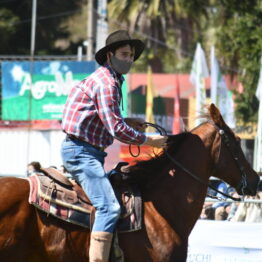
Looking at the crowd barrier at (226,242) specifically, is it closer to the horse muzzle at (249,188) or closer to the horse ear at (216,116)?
the horse muzzle at (249,188)

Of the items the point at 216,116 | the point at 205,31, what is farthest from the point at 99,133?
the point at 205,31

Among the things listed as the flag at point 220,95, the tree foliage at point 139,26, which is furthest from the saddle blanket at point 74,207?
the tree foliage at point 139,26

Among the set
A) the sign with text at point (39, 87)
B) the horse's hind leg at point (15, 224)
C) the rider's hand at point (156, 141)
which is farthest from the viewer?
the sign with text at point (39, 87)

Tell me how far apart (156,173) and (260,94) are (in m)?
4.85

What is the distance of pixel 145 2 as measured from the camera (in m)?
38.1

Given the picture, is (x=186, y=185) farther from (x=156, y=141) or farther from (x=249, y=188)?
(x=249, y=188)

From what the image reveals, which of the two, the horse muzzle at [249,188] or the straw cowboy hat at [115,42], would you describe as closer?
the straw cowboy hat at [115,42]

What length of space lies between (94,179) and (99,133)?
0.38m

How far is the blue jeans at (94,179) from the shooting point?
560cm

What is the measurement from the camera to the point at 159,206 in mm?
5902

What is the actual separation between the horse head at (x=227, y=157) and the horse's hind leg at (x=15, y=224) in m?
1.70

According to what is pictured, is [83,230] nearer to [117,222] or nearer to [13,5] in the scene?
[117,222]

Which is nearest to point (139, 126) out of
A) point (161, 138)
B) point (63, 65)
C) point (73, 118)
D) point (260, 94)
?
point (161, 138)

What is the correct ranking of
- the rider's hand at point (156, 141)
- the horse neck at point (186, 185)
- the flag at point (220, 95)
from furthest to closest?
the flag at point (220, 95) → the horse neck at point (186, 185) → the rider's hand at point (156, 141)
